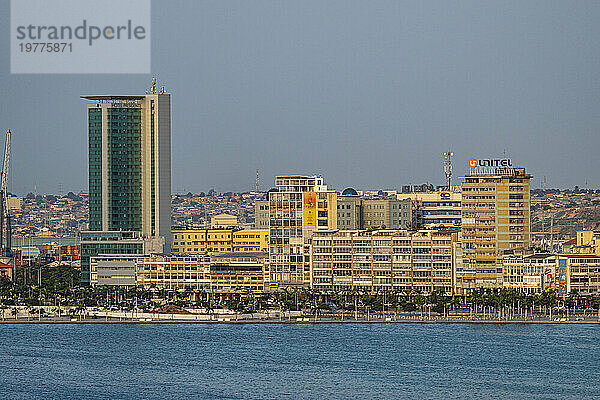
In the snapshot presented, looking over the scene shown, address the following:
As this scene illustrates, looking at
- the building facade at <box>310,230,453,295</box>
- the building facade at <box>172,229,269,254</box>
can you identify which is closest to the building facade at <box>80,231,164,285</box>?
the building facade at <box>172,229,269,254</box>

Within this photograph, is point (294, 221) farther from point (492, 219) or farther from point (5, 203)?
point (5, 203)

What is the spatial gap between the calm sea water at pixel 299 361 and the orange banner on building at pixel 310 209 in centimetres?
2061

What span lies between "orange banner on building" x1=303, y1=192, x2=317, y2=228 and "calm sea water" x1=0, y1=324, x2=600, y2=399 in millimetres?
20609

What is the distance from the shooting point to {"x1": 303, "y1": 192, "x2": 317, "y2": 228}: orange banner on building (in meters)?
116

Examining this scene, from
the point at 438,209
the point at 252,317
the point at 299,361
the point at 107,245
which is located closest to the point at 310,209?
the point at 107,245

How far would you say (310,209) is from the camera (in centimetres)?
11700

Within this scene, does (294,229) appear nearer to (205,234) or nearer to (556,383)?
(205,234)

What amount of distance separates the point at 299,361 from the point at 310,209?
132 ft

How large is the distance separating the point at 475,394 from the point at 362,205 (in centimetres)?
6492

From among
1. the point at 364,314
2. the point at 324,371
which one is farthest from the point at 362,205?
the point at 324,371

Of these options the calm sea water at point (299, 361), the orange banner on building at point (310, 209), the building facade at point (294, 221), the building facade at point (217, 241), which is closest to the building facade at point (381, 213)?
the building facade at point (294, 221)

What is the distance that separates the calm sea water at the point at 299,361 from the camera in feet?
222

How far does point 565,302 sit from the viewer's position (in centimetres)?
10006

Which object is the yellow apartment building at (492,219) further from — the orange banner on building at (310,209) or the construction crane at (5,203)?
the construction crane at (5,203)
